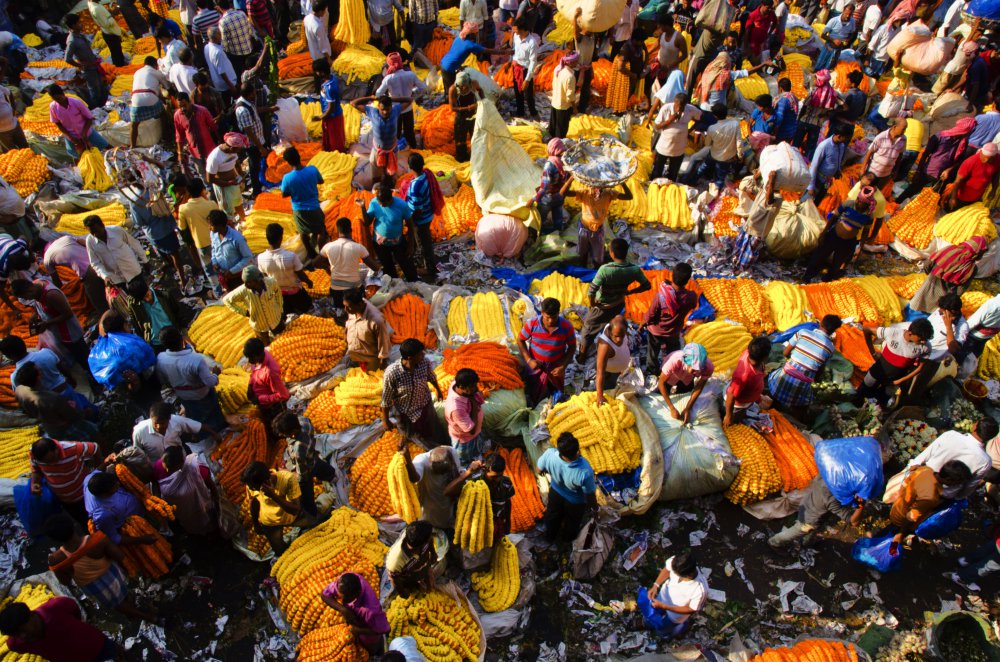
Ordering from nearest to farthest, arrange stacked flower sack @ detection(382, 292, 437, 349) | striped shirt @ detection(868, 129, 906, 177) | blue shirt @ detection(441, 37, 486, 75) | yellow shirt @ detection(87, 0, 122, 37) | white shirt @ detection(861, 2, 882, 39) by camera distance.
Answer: stacked flower sack @ detection(382, 292, 437, 349)
striped shirt @ detection(868, 129, 906, 177)
blue shirt @ detection(441, 37, 486, 75)
yellow shirt @ detection(87, 0, 122, 37)
white shirt @ detection(861, 2, 882, 39)

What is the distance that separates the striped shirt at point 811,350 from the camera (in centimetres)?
595

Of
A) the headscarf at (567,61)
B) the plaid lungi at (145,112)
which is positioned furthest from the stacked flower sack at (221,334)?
the headscarf at (567,61)

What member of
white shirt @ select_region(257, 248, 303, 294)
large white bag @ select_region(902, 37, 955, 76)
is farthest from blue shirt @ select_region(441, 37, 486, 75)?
large white bag @ select_region(902, 37, 955, 76)

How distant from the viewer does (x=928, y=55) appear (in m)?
10.5

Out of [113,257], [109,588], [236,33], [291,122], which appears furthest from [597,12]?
[109,588]

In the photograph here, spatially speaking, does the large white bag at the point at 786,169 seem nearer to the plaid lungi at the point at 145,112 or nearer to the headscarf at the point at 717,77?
the headscarf at the point at 717,77

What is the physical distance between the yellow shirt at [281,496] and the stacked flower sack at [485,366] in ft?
5.71

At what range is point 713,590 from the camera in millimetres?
5305

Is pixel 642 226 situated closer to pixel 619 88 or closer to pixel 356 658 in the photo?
pixel 619 88

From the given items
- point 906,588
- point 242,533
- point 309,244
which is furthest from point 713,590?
point 309,244

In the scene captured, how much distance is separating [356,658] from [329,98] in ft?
24.2

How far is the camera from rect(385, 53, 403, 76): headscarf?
8.96 m

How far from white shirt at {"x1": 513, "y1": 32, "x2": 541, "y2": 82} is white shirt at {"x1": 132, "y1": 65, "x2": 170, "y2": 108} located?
17.0 feet

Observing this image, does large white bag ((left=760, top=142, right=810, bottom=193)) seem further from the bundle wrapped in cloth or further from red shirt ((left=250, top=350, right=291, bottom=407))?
red shirt ((left=250, top=350, right=291, bottom=407))
